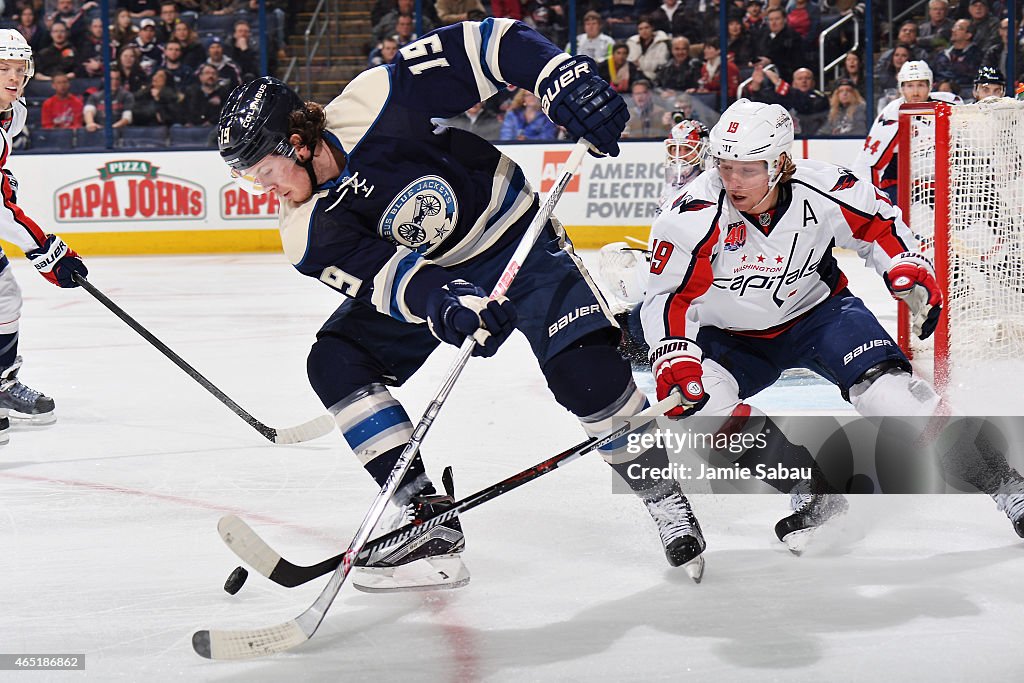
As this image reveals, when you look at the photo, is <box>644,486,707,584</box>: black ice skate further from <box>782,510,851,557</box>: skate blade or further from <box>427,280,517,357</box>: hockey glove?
<box>427,280,517,357</box>: hockey glove

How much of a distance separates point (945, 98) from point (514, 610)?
16.0 ft

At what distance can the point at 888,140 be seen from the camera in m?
5.64

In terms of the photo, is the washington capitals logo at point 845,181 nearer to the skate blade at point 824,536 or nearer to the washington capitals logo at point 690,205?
the washington capitals logo at point 690,205

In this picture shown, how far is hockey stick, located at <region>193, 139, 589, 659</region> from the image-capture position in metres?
1.89

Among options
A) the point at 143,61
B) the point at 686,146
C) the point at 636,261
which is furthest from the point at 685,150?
the point at 143,61

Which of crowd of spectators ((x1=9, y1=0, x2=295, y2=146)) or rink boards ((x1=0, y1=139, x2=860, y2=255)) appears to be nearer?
rink boards ((x1=0, y1=139, x2=860, y2=255))

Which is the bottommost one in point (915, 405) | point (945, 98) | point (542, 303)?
point (945, 98)

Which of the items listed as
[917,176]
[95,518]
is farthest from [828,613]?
[917,176]

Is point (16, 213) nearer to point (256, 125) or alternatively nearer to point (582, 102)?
point (256, 125)

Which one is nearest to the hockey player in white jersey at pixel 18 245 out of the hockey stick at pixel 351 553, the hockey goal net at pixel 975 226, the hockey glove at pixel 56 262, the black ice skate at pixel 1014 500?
the hockey glove at pixel 56 262

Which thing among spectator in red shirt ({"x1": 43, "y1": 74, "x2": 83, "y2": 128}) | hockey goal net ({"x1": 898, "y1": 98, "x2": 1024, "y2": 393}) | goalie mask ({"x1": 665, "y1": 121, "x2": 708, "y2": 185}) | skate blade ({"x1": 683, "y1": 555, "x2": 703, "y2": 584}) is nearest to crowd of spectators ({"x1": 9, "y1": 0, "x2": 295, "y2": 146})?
spectator in red shirt ({"x1": 43, "y1": 74, "x2": 83, "y2": 128})

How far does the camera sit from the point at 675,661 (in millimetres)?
1867

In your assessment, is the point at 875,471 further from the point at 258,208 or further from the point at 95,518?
the point at 258,208

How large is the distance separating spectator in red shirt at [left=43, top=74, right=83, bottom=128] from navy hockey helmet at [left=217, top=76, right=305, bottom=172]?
7564mm
